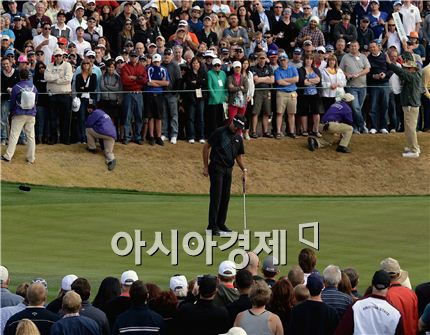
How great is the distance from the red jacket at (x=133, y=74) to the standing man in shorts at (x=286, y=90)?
349 centimetres

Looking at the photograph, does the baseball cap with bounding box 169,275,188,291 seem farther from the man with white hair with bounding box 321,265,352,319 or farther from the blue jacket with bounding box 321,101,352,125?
the blue jacket with bounding box 321,101,352,125

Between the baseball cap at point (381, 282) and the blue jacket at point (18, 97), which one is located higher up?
the blue jacket at point (18, 97)

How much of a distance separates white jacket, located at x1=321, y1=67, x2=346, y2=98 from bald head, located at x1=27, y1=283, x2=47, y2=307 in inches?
784

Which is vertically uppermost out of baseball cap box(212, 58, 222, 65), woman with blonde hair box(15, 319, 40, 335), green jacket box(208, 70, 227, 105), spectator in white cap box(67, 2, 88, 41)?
spectator in white cap box(67, 2, 88, 41)

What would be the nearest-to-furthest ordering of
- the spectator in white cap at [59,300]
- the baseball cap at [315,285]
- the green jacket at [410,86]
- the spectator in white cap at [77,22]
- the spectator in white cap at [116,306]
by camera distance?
the baseball cap at [315,285], the spectator in white cap at [116,306], the spectator in white cap at [59,300], the green jacket at [410,86], the spectator in white cap at [77,22]

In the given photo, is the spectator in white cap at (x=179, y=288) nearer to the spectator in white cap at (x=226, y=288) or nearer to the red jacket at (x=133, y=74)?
the spectator in white cap at (x=226, y=288)

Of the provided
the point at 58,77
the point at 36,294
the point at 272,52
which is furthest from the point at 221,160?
the point at 36,294

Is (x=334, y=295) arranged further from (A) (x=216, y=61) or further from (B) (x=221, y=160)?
(A) (x=216, y=61)

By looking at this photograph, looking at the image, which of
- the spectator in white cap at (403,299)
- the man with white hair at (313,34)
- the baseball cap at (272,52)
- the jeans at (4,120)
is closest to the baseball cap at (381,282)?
the spectator in white cap at (403,299)

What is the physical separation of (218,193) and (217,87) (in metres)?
8.51

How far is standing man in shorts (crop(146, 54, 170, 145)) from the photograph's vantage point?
30.6 metres

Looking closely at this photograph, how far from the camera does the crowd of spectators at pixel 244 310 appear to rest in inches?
492

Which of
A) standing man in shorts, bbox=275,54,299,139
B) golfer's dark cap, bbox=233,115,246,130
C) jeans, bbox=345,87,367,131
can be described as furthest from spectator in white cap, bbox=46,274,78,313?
jeans, bbox=345,87,367,131

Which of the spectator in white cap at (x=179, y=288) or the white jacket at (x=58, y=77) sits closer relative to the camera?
the spectator in white cap at (x=179, y=288)
